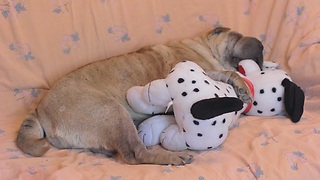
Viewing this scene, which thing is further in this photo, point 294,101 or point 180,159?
point 294,101

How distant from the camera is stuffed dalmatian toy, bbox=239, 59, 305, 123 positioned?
65.7 inches

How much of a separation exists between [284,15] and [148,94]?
3.26 ft

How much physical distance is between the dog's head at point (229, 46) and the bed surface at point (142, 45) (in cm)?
13

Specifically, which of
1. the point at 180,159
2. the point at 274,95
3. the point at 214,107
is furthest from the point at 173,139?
the point at 274,95

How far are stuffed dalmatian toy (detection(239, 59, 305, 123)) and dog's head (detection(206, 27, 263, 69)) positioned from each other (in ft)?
0.80

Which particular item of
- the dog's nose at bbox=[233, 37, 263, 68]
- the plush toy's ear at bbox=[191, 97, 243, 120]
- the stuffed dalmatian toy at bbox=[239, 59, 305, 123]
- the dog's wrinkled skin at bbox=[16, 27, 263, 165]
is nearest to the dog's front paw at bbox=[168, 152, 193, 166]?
the dog's wrinkled skin at bbox=[16, 27, 263, 165]

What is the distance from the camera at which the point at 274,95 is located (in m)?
1.72

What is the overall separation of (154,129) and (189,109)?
0.81 ft

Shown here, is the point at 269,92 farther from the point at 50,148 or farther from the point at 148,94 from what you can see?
the point at 50,148

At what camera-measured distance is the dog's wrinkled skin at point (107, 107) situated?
1.52m

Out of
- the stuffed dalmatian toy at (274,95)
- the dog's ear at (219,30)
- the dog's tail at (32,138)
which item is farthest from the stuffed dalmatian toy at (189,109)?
the dog's ear at (219,30)

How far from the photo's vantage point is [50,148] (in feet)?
5.28

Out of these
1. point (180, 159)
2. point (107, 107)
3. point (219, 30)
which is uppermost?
point (219, 30)

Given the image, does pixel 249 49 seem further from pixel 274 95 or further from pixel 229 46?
pixel 274 95
